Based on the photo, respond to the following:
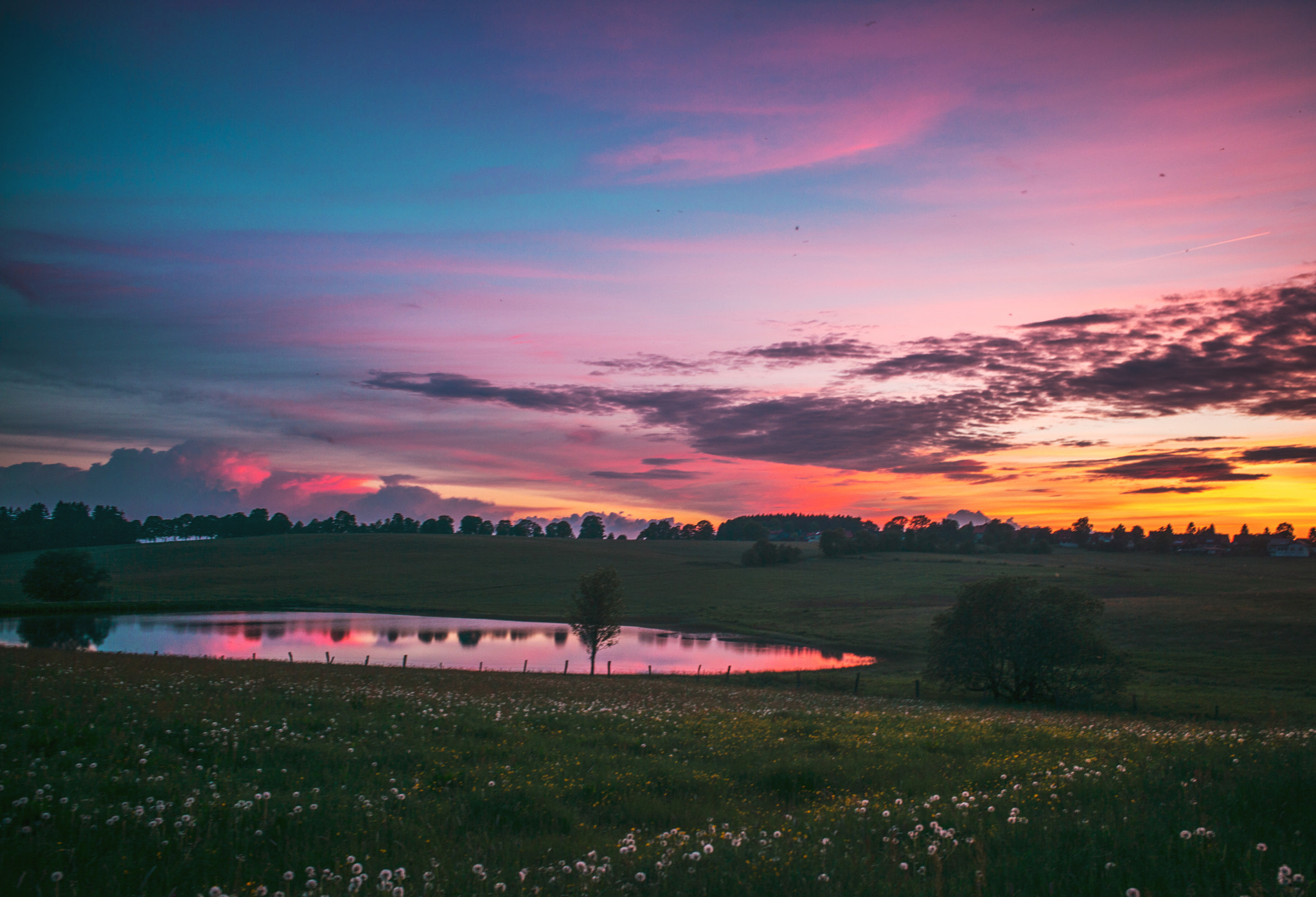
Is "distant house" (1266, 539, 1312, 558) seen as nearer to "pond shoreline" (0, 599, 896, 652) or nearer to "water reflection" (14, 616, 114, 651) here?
"pond shoreline" (0, 599, 896, 652)

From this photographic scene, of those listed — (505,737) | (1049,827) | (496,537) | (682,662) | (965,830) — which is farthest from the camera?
(496,537)

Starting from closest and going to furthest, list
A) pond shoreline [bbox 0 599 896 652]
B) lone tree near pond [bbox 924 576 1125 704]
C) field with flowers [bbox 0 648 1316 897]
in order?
field with flowers [bbox 0 648 1316 897]
lone tree near pond [bbox 924 576 1125 704]
pond shoreline [bbox 0 599 896 652]

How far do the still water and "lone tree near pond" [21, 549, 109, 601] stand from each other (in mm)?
8244

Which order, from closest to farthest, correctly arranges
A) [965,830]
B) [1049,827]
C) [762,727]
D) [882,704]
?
[1049,827] < [965,830] < [762,727] < [882,704]

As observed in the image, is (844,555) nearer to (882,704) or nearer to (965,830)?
(882,704)

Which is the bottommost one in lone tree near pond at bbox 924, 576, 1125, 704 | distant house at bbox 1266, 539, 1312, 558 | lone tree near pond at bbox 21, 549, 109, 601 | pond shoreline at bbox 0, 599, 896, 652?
pond shoreline at bbox 0, 599, 896, 652

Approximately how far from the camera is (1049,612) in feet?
137

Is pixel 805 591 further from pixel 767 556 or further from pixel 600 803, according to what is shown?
pixel 600 803

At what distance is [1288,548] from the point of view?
183875mm

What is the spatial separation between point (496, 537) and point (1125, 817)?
184 meters

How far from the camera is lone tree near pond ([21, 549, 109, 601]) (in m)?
87.2

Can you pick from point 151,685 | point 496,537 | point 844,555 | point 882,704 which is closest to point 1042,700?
point 882,704

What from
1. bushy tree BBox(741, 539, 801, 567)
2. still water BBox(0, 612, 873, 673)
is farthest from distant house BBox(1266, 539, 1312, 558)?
still water BBox(0, 612, 873, 673)

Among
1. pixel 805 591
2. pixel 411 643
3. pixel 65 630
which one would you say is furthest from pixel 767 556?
pixel 65 630
